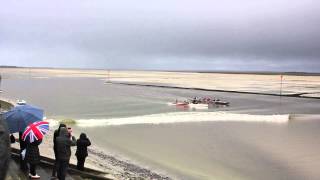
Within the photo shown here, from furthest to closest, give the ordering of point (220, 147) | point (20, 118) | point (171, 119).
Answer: point (171, 119), point (220, 147), point (20, 118)

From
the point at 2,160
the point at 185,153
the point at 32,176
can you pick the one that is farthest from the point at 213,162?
the point at 2,160

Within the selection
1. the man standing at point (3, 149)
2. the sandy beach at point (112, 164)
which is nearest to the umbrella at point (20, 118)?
the sandy beach at point (112, 164)

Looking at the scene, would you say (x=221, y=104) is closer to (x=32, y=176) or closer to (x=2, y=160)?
(x=32, y=176)

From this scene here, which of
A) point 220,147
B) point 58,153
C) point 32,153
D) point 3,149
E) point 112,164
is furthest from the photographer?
point 220,147

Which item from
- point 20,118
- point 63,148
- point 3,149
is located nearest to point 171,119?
point 20,118

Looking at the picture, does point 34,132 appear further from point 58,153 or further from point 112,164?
point 112,164

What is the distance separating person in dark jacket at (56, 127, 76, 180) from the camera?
1051cm

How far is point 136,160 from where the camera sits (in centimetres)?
1820

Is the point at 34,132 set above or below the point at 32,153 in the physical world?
above

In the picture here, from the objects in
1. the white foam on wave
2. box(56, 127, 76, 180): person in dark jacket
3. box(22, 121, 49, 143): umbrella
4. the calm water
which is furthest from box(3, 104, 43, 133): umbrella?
the white foam on wave

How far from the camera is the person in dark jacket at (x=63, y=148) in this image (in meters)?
10.5

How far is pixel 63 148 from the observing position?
1055 cm

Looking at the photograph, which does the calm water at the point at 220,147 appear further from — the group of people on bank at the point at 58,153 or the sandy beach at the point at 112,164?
the group of people on bank at the point at 58,153

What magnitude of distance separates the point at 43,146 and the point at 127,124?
12066 millimetres
